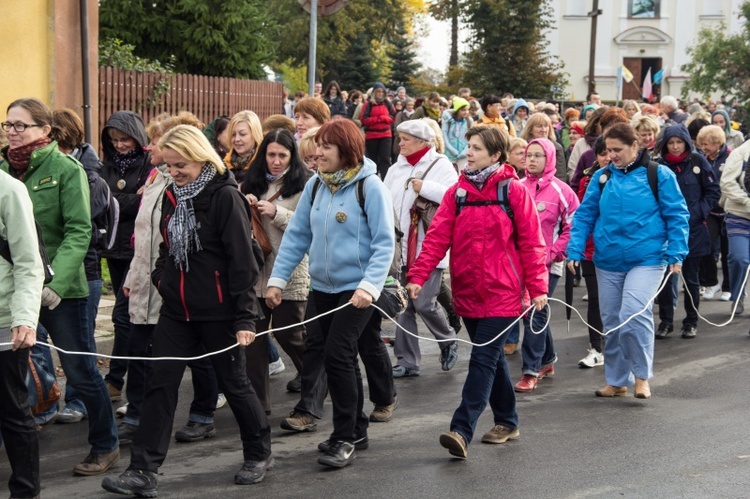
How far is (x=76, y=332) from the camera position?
6.09 metres

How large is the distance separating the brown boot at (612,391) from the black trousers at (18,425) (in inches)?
166

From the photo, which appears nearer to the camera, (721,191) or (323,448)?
(323,448)

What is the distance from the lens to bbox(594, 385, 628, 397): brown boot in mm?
8055

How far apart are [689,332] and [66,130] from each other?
623 cm

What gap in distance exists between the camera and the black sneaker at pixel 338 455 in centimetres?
620

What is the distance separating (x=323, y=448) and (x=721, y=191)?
6155 millimetres

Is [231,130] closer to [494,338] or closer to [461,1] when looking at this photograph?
[494,338]

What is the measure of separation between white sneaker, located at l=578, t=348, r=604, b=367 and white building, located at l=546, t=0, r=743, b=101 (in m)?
59.1

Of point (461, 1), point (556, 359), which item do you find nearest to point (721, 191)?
point (556, 359)

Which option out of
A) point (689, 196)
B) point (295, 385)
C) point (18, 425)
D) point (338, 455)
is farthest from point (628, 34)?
point (18, 425)

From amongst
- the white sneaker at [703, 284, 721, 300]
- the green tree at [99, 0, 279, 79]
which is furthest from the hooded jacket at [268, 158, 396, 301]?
the green tree at [99, 0, 279, 79]

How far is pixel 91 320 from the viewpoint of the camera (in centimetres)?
704

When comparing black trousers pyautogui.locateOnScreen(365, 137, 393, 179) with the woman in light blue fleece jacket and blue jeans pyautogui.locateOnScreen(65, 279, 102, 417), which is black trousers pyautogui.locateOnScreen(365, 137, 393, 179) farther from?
the woman in light blue fleece jacket

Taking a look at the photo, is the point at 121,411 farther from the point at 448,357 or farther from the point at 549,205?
the point at 549,205
